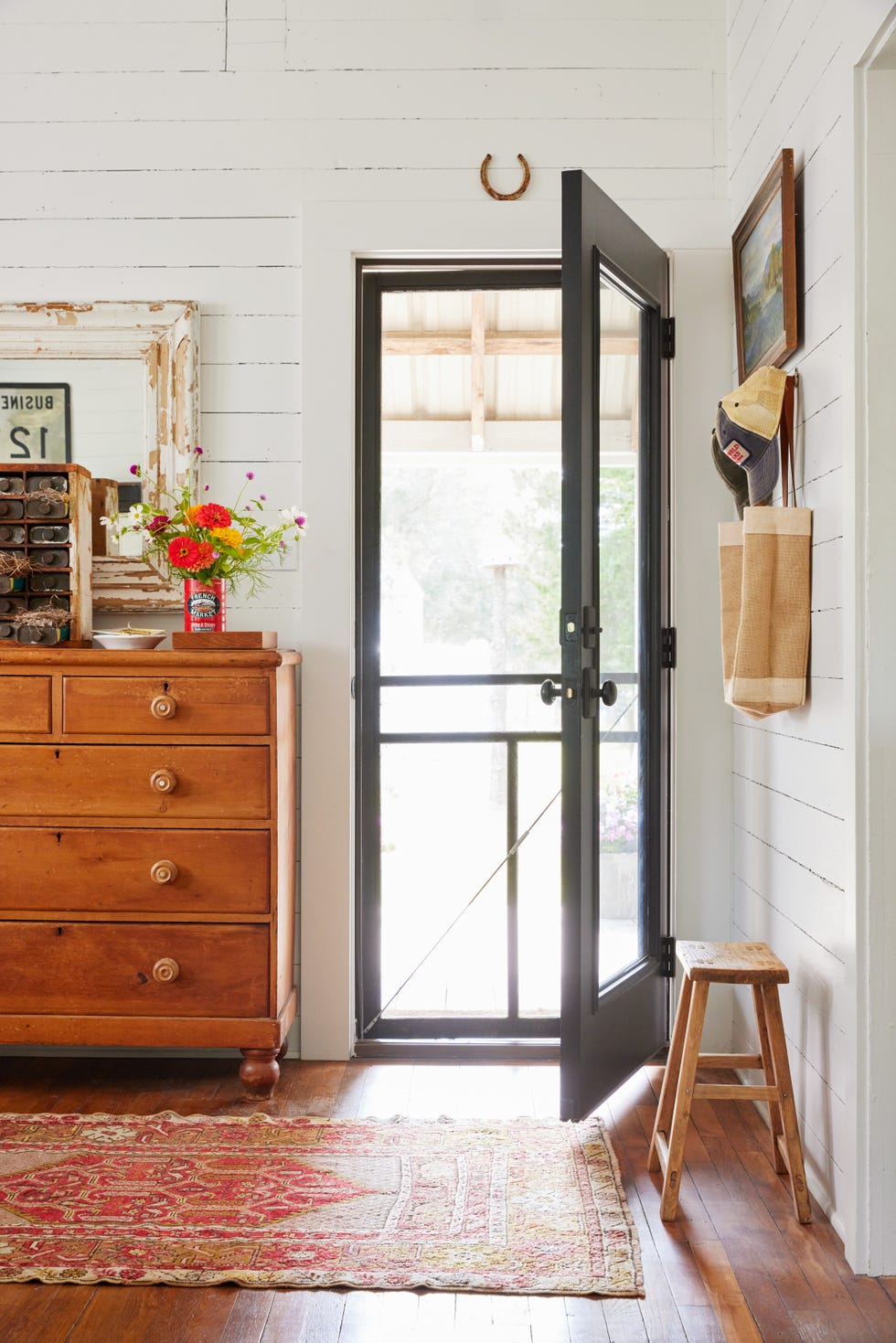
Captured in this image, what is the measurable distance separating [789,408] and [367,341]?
126 cm

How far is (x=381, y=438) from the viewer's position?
3.05m

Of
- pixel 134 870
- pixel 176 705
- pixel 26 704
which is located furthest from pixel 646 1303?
pixel 26 704

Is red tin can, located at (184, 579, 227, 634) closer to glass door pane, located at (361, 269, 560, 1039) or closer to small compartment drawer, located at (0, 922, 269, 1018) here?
glass door pane, located at (361, 269, 560, 1039)

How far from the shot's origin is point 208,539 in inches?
105

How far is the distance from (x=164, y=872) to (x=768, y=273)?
6.41ft

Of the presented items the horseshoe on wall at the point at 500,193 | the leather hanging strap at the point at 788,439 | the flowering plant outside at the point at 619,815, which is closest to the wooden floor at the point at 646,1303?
the flowering plant outside at the point at 619,815

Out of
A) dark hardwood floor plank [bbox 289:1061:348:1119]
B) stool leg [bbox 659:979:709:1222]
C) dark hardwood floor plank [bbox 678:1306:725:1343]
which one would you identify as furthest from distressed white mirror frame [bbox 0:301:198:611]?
dark hardwood floor plank [bbox 678:1306:725:1343]

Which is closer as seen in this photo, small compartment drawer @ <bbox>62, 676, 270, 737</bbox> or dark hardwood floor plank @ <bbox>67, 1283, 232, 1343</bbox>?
dark hardwood floor plank @ <bbox>67, 1283, 232, 1343</bbox>

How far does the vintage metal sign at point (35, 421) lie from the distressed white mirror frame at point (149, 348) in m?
0.09

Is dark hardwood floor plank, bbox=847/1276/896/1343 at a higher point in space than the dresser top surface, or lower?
lower

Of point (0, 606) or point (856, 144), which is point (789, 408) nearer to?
point (856, 144)

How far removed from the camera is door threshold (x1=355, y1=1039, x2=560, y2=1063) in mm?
2920

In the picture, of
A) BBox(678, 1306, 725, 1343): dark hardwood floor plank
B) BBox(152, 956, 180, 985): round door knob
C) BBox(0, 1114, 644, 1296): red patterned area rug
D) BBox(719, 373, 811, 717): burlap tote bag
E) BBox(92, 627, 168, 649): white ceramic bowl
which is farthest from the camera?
BBox(92, 627, 168, 649): white ceramic bowl

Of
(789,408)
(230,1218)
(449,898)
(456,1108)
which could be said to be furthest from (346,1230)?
(789,408)
